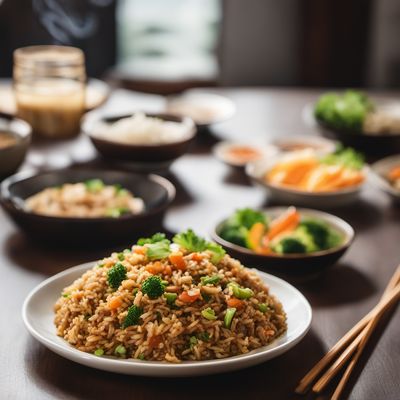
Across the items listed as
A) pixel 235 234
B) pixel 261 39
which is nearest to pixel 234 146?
pixel 235 234

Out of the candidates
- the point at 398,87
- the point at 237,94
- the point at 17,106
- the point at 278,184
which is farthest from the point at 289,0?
the point at 278,184

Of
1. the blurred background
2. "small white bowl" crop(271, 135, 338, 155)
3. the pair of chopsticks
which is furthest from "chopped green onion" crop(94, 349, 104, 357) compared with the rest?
the blurred background

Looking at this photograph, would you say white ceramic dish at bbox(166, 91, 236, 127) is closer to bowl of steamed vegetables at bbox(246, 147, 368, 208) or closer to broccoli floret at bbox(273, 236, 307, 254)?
bowl of steamed vegetables at bbox(246, 147, 368, 208)

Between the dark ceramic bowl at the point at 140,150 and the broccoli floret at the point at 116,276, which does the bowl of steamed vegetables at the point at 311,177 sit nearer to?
the dark ceramic bowl at the point at 140,150

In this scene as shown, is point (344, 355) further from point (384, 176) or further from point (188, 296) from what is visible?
point (384, 176)

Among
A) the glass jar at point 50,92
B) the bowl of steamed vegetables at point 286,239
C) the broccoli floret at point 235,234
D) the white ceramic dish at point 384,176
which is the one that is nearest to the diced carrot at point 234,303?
the bowl of steamed vegetables at point 286,239

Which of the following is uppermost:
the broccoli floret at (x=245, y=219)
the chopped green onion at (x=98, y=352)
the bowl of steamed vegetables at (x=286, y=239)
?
the chopped green onion at (x=98, y=352)

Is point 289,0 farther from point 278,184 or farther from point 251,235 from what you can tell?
point 251,235
